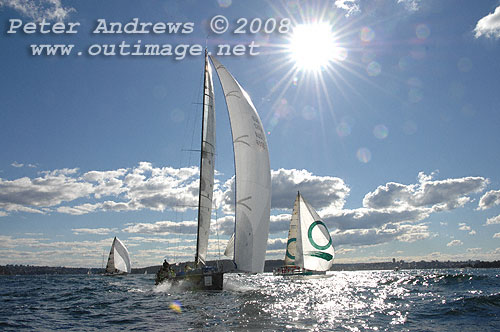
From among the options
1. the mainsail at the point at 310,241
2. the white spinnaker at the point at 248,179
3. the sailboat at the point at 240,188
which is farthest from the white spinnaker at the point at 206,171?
the mainsail at the point at 310,241

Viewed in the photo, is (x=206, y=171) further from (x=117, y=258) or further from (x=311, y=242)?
(x=117, y=258)

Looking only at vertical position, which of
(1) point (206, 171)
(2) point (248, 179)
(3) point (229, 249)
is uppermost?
(1) point (206, 171)

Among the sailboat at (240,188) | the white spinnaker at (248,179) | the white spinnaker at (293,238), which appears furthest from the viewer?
the white spinnaker at (293,238)

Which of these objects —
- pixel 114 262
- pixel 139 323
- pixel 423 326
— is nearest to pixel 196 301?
pixel 139 323

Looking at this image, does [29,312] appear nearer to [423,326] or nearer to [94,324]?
[94,324]

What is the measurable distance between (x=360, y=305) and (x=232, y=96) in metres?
16.2

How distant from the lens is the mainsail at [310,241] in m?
54.8

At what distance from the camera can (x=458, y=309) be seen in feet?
59.4

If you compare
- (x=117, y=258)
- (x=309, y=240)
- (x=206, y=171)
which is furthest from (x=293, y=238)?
(x=117, y=258)

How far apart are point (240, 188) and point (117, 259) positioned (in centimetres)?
8603

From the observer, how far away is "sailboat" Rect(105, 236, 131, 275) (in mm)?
96062

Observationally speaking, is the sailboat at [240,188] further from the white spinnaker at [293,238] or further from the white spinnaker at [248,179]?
the white spinnaker at [293,238]

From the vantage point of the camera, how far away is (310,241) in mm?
54812

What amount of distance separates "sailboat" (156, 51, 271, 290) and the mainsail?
97.4 feet
